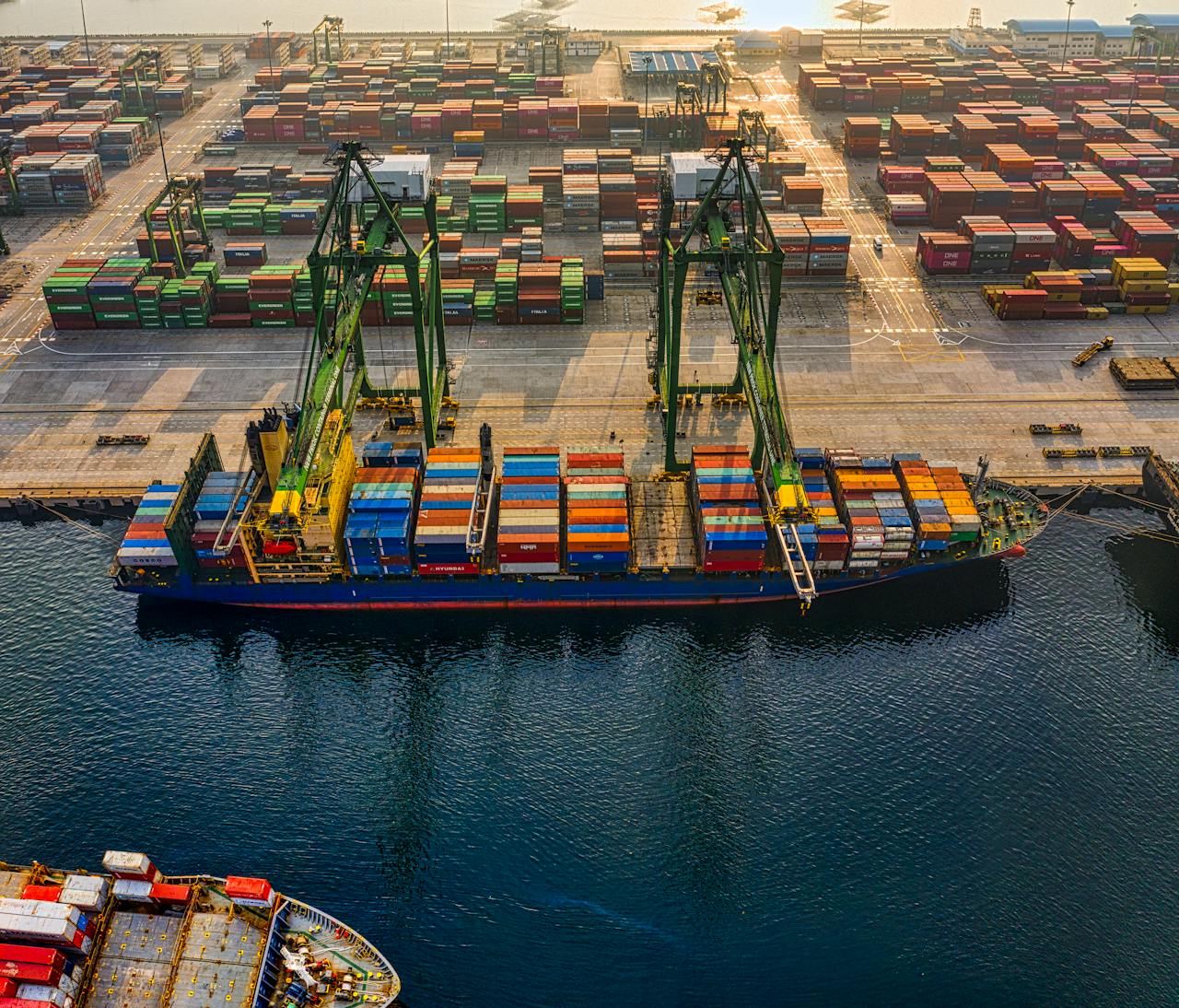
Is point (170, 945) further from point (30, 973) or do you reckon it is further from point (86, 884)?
point (30, 973)

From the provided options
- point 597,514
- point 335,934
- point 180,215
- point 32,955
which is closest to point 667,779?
point 597,514

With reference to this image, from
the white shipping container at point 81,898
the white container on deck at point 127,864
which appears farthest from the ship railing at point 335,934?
the white shipping container at point 81,898

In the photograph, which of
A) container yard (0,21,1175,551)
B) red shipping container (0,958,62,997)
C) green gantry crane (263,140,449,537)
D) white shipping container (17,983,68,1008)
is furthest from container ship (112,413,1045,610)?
white shipping container (17,983,68,1008)

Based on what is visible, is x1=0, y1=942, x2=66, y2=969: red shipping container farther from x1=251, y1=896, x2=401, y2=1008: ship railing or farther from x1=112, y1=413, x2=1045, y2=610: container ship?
x1=112, y1=413, x2=1045, y2=610: container ship

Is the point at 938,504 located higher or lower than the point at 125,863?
higher

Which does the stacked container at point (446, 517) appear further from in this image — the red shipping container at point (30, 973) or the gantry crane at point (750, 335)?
the red shipping container at point (30, 973)
